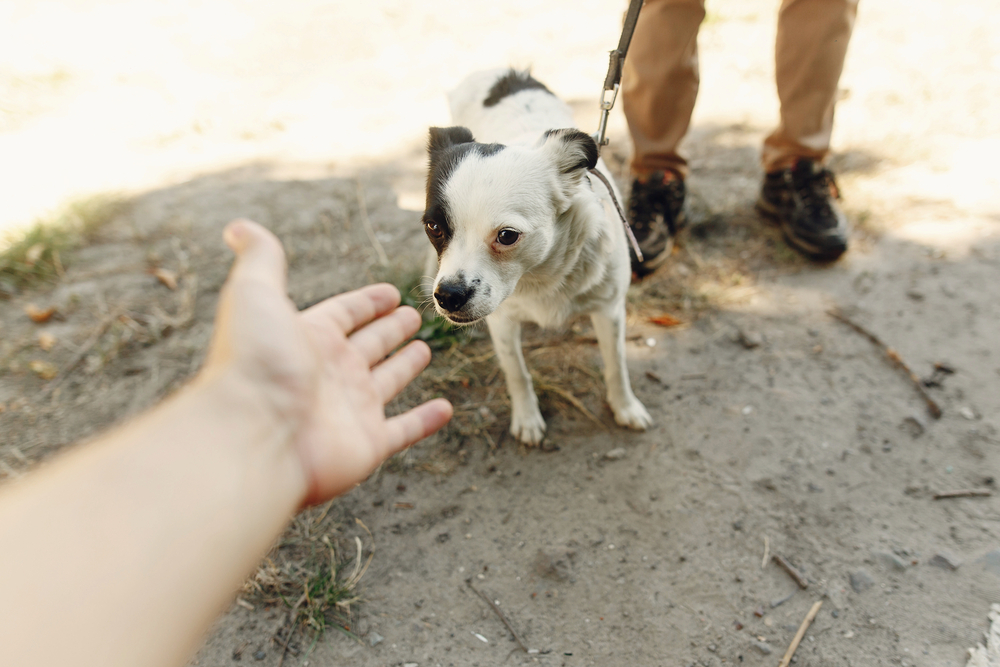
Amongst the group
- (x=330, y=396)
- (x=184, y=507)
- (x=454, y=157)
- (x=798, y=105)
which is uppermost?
(x=454, y=157)

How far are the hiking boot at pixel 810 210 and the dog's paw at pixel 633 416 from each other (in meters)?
1.38

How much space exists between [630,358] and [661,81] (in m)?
1.38

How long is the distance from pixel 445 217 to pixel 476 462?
98 cm

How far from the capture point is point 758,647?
1559 mm

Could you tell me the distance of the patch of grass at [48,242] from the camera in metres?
3.00

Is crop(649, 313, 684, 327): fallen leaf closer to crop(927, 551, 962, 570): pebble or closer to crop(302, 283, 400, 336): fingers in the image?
crop(927, 551, 962, 570): pebble

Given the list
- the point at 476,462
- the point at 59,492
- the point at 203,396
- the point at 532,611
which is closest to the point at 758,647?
the point at 532,611

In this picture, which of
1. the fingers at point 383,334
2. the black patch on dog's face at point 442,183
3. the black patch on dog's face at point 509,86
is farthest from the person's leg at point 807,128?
the fingers at point 383,334

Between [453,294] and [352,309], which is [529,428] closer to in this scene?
[453,294]

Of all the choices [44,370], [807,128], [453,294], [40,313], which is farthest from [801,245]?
[40,313]

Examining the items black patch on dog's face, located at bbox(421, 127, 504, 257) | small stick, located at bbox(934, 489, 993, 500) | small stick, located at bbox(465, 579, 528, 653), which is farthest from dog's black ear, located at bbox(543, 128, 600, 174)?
small stick, located at bbox(934, 489, 993, 500)

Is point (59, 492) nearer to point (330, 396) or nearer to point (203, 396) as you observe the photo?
point (203, 396)

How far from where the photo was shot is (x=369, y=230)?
3320mm

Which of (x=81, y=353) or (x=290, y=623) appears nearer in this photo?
(x=290, y=623)
